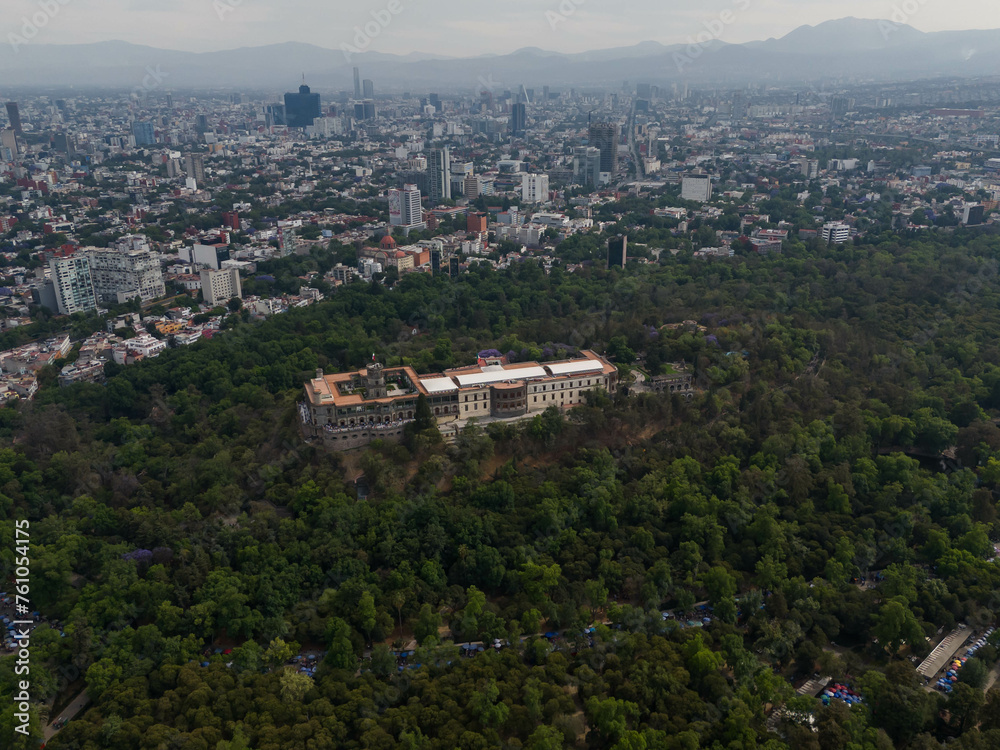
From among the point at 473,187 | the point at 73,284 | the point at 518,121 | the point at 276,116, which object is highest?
A: the point at 276,116

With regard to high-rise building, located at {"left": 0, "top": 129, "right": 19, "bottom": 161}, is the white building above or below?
below

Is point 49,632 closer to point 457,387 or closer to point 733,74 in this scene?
point 457,387

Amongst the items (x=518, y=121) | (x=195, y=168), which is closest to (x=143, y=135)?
(x=195, y=168)

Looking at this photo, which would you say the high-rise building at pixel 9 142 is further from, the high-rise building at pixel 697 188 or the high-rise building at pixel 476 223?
the high-rise building at pixel 697 188

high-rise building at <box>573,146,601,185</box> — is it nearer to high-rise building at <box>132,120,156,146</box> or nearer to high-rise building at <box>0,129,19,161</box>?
high-rise building at <box>132,120,156,146</box>

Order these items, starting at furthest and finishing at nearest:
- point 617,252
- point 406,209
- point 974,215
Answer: point 406,209, point 974,215, point 617,252

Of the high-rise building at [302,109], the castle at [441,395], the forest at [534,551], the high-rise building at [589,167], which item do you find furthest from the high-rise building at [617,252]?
the high-rise building at [302,109]

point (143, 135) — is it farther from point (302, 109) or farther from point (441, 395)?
point (441, 395)

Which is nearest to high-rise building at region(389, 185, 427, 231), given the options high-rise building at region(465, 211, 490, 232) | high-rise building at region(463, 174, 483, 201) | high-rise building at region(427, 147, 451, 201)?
A: high-rise building at region(465, 211, 490, 232)
